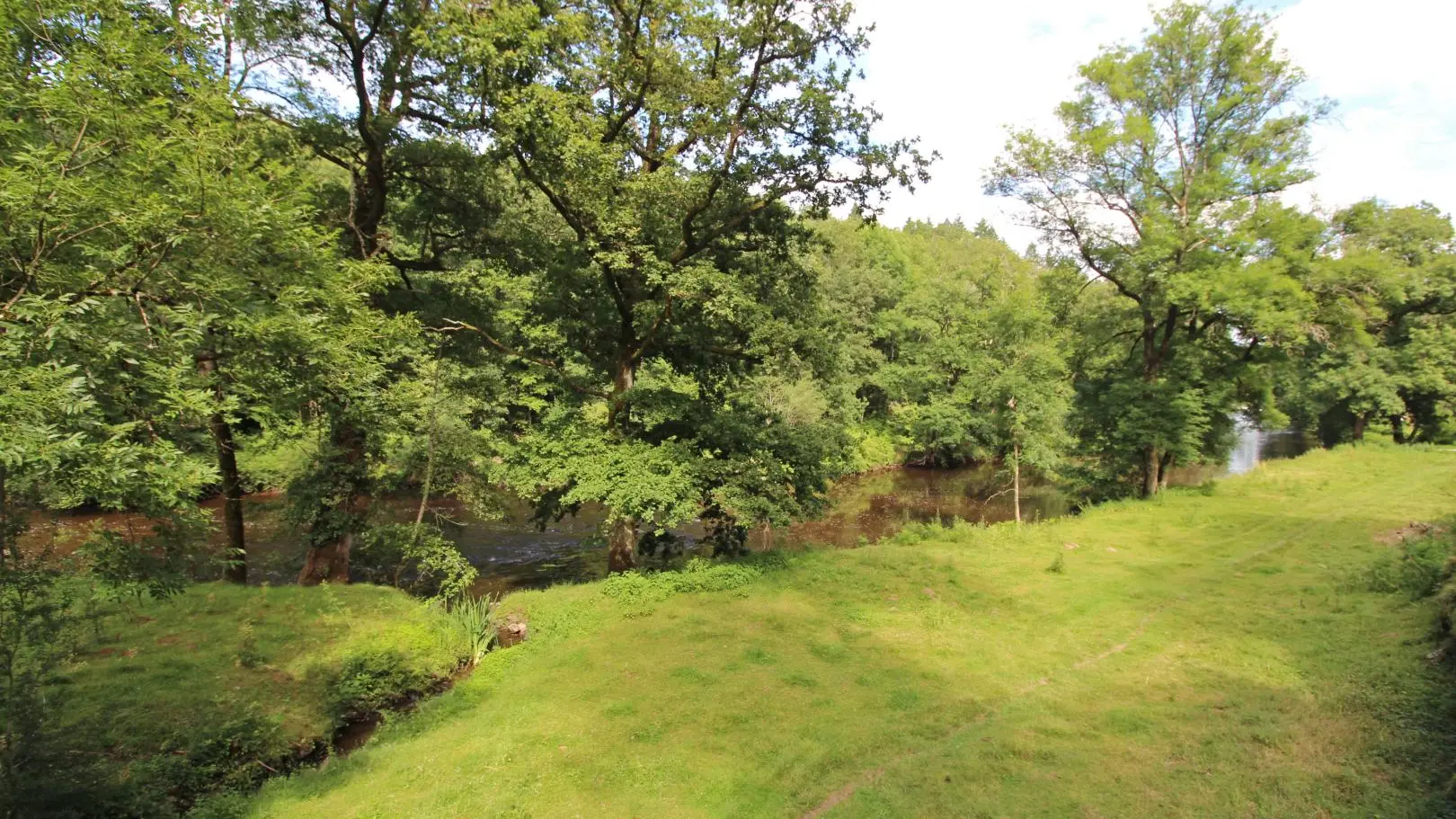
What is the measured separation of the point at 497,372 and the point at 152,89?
8.31 m

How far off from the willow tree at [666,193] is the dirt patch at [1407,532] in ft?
41.8

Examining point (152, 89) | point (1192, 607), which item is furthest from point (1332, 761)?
point (152, 89)

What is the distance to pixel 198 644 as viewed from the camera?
9234 millimetres

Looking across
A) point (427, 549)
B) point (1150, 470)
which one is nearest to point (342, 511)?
point (427, 549)

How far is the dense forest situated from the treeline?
0.22 feet

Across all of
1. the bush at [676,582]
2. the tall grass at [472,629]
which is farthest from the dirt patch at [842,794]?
the tall grass at [472,629]

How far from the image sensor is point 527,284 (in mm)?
13812

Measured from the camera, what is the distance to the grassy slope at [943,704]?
19.2 ft

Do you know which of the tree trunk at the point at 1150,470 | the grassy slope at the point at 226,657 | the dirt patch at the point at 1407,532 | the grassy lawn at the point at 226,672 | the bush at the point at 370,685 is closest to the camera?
the grassy lawn at the point at 226,672

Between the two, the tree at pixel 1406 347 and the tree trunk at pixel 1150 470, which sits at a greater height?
the tree at pixel 1406 347

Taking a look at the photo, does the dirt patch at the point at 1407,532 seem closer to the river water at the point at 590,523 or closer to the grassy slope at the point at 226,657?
the river water at the point at 590,523

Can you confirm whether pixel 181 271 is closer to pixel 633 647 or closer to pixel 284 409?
pixel 284 409

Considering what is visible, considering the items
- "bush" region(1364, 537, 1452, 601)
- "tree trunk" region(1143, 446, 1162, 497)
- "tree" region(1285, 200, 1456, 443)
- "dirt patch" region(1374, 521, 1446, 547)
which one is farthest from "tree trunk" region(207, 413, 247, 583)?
"tree" region(1285, 200, 1456, 443)

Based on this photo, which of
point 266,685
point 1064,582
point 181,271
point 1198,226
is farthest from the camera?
point 1198,226
